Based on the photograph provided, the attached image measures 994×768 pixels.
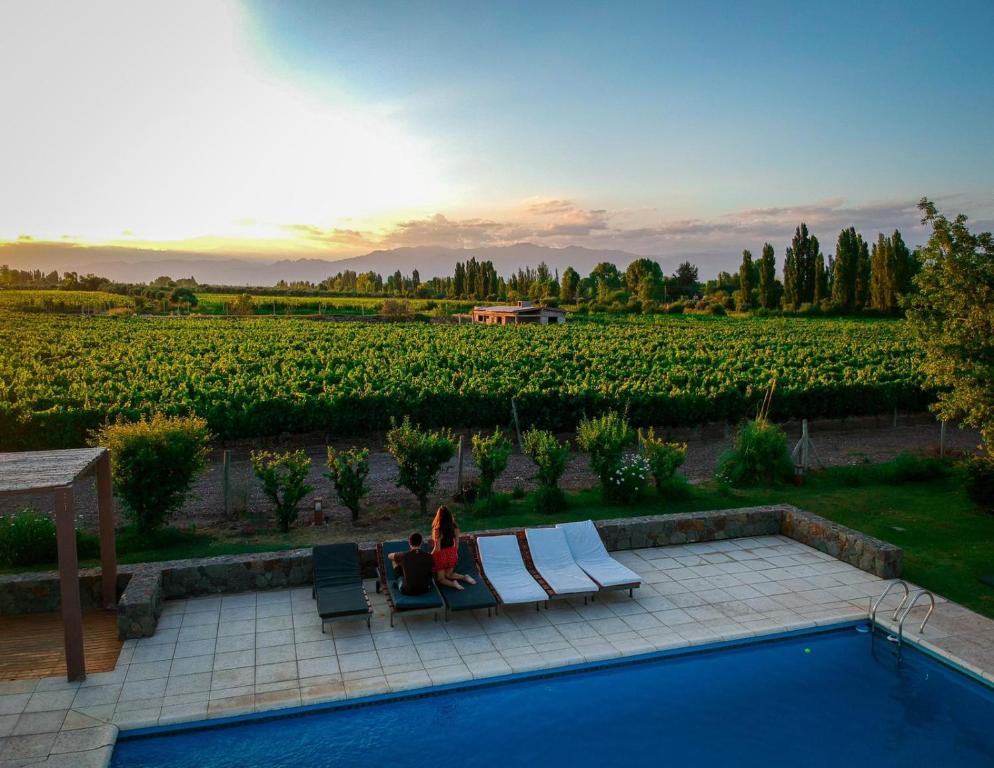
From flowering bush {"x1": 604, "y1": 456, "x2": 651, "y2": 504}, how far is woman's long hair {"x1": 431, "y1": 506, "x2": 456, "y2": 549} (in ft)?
14.9

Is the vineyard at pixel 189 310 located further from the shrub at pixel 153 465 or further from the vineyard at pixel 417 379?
the shrub at pixel 153 465

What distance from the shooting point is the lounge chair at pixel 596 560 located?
9.18 meters

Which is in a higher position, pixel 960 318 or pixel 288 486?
pixel 960 318

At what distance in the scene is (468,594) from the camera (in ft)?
28.7

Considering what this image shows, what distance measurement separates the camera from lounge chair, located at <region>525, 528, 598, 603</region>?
9031 mm

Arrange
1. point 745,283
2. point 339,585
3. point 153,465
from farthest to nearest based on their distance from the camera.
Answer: point 745,283 < point 153,465 < point 339,585

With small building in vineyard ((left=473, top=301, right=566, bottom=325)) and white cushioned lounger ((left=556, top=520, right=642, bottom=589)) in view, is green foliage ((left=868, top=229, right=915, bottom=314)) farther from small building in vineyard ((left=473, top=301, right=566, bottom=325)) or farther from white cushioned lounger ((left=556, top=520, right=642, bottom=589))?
white cushioned lounger ((left=556, top=520, right=642, bottom=589))

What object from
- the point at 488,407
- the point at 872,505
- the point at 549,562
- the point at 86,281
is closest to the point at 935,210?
the point at 872,505

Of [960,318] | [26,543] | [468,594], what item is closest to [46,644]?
[26,543]

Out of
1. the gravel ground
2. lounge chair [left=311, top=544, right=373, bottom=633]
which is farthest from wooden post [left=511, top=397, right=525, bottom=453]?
lounge chair [left=311, top=544, right=373, bottom=633]

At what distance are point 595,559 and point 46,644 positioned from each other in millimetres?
6447

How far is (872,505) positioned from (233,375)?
20.3 m

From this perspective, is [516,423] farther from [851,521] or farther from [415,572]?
[415,572]

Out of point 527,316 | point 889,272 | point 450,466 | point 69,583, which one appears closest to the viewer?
point 69,583
